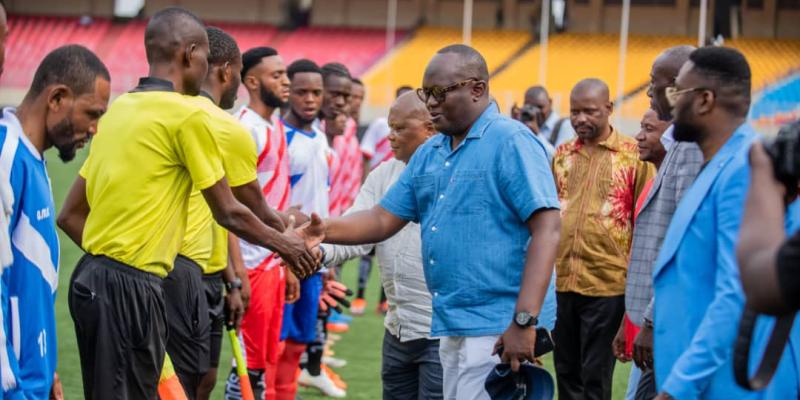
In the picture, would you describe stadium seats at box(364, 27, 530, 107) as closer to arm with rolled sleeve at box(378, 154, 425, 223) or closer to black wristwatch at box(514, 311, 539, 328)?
arm with rolled sleeve at box(378, 154, 425, 223)

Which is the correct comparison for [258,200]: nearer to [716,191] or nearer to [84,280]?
[84,280]

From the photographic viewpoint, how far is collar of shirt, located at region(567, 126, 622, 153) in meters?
7.77

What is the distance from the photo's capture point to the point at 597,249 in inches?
300

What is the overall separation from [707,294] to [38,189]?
233 cm

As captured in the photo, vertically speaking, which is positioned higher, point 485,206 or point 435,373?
point 485,206

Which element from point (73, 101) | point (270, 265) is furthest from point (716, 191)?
point (270, 265)

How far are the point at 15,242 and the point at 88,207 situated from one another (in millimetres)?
1143

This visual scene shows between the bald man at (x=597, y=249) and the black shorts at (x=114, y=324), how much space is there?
10.3 ft

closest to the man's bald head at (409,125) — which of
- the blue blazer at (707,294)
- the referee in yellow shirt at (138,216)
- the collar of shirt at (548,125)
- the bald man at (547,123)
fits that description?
the referee in yellow shirt at (138,216)

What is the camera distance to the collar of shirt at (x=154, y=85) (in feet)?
17.5

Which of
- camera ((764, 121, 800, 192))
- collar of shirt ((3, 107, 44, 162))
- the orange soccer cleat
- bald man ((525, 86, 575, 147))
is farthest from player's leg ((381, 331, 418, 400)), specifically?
the orange soccer cleat

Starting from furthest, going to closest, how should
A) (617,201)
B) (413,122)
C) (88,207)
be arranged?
(617,201), (413,122), (88,207)

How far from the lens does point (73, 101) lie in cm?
464

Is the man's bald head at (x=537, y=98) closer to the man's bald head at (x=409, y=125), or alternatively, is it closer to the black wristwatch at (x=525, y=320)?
the man's bald head at (x=409, y=125)
